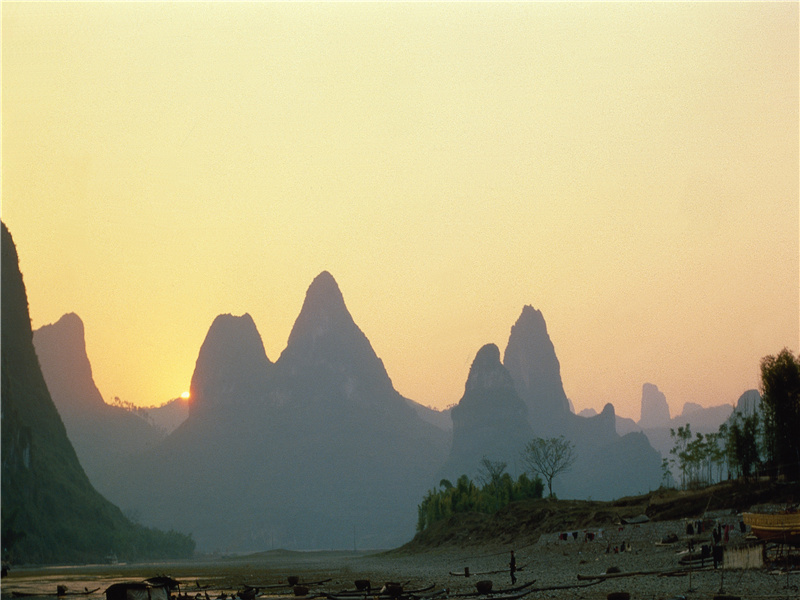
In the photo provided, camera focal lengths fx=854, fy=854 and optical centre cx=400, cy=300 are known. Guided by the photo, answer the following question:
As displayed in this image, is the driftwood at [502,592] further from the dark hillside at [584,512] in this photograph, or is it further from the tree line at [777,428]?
the tree line at [777,428]

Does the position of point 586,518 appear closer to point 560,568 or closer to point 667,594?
point 560,568

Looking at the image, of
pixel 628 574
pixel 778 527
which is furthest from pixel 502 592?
pixel 778 527

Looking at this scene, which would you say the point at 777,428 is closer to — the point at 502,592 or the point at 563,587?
the point at 563,587

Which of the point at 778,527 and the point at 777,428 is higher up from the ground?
the point at 777,428

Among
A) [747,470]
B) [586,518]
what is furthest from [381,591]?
[747,470]

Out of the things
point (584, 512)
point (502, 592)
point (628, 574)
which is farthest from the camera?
→ point (584, 512)

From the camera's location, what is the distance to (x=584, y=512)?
96562 mm

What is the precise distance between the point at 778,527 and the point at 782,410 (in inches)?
1816

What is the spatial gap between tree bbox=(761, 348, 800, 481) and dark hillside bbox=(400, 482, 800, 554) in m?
6.08

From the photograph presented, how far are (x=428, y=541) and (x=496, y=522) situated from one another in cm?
2539

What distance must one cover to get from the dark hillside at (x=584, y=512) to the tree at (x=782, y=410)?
6.08 meters

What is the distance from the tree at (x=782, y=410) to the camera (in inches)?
3406

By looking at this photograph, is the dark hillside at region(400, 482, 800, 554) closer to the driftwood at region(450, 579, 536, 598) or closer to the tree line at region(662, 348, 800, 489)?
the tree line at region(662, 348, 800, 489)

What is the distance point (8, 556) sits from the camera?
550 ft
